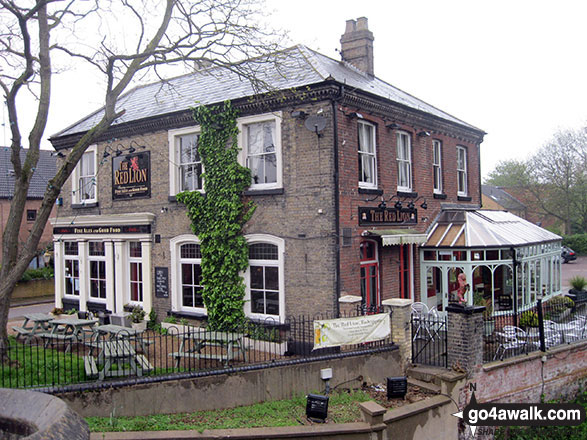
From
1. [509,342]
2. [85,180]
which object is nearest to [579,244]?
[509,342]

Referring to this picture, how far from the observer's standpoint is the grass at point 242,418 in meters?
8.26

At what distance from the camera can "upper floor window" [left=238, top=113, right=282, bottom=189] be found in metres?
13.7

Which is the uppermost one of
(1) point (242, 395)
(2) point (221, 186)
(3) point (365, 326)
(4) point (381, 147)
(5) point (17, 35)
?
(5) point (17, 35)

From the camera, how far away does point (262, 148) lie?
46.3 feet

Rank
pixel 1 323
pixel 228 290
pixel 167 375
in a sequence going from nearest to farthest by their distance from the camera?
1. pixel 167 375
2. pixel 1 323
3. pixel 228 290

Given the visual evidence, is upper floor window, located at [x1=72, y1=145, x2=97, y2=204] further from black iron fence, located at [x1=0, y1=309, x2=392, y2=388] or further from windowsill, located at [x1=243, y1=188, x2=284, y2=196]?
windowsill, located at [x1=243, y1=188, x2=284, y2=196]

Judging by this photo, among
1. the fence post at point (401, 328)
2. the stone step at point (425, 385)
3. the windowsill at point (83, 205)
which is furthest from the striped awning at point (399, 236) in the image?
the windowsill at point (83, 205)

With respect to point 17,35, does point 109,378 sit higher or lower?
lower

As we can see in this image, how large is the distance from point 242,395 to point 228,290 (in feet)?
15.8

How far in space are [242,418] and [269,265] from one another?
5372mm

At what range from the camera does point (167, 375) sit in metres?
9.25

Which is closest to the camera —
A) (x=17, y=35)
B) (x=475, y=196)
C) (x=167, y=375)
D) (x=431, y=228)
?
(x=167, y=375)

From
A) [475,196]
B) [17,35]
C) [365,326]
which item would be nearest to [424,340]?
[365,326]

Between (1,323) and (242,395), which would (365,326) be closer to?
(242,395)
